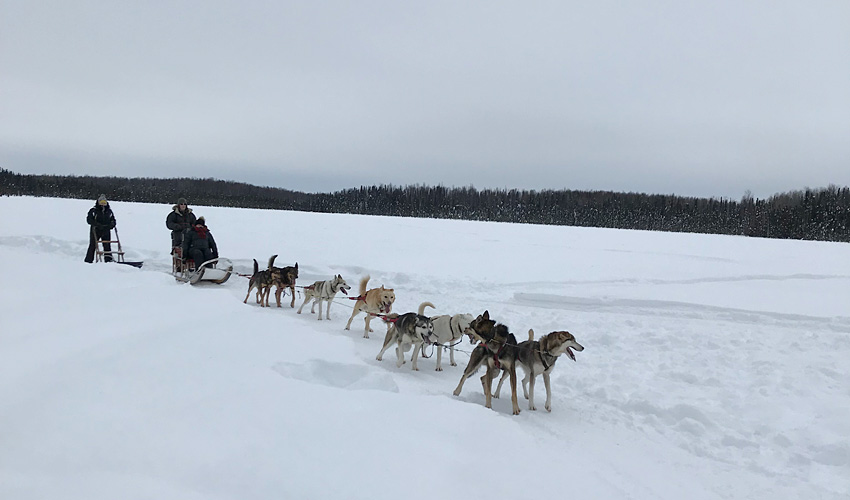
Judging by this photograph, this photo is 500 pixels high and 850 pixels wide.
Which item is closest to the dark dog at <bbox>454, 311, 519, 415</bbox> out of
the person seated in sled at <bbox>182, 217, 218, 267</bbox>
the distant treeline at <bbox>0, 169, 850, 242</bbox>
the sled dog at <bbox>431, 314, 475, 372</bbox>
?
the sled dog at <bbox>431, 314, 475, 372</bbox>

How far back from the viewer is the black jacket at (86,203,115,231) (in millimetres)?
11569

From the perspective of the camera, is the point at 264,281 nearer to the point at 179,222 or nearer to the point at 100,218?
the point at 179,222

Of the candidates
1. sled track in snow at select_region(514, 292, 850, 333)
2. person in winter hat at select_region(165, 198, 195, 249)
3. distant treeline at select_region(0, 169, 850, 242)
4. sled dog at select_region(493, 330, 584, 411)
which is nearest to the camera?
sled dog at select_region(493, 330, 584, 411)

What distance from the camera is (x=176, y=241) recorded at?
1102 centimetres

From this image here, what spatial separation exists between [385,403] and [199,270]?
727cm

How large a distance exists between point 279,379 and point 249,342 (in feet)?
3.95

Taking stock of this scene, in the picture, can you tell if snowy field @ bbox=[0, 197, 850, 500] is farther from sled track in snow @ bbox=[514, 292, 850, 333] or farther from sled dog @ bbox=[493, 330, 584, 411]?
sled dog @ bbox=[493, 330, 584, 411]

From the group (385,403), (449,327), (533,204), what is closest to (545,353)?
(449,327)

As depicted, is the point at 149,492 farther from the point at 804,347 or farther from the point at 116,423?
the point at 804,347

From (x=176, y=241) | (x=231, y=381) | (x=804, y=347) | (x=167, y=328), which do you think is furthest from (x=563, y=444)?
(x=176, y=241)

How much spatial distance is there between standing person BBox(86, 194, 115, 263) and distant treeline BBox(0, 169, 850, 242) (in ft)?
163

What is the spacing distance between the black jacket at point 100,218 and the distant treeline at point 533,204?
49795 millimetres

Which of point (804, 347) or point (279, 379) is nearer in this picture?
point (279, 379)

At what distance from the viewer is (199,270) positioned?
9750mm
